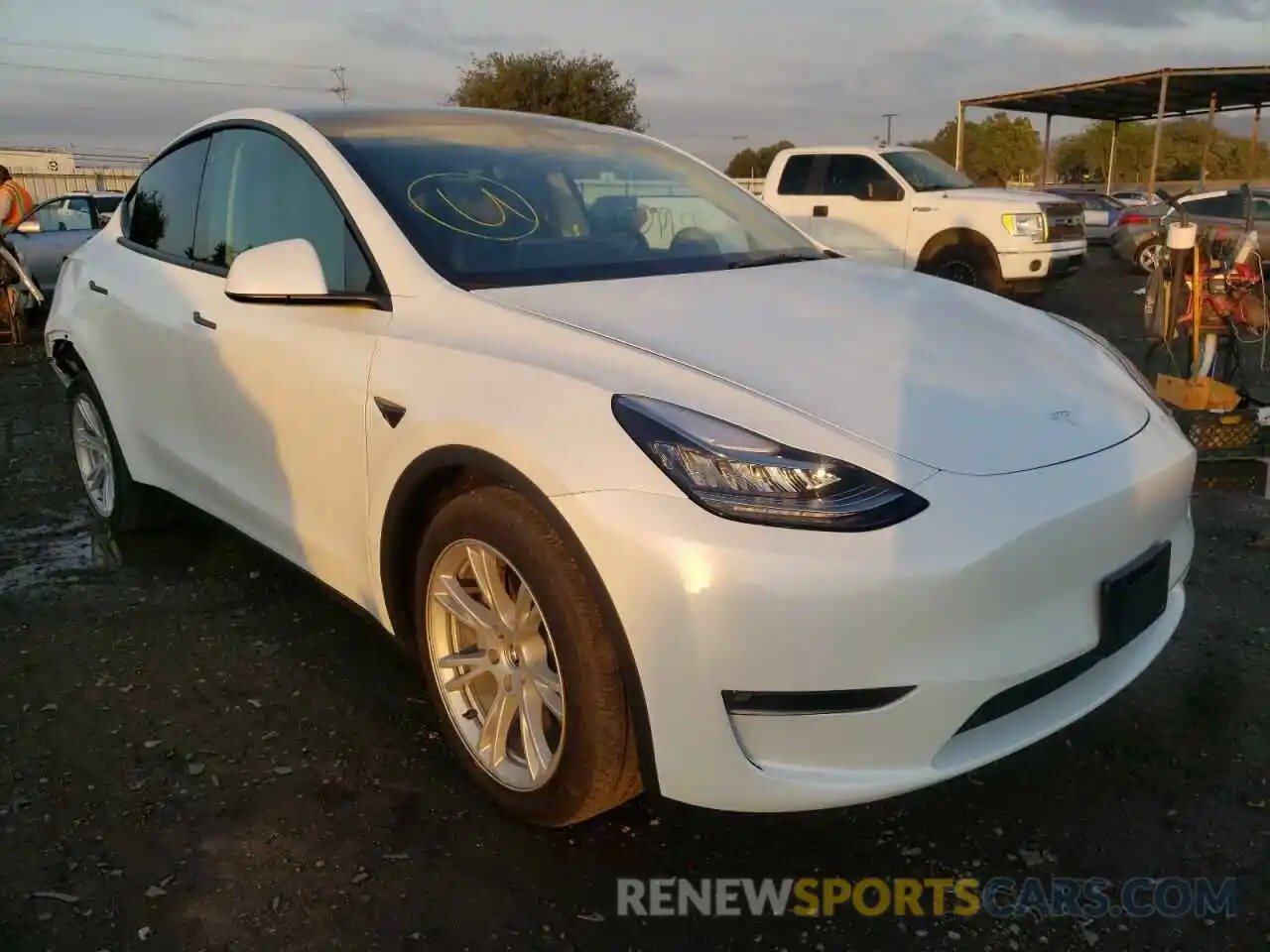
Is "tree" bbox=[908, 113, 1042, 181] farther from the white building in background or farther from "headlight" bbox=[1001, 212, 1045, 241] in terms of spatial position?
"headlight" bbox=[1001, 212, 1045, 241]

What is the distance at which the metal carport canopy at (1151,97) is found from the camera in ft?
72.2

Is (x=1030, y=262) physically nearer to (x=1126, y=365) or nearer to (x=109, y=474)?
(x=1126, y=365)

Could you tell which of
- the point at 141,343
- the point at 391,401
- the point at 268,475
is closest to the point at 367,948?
the point at 391,401

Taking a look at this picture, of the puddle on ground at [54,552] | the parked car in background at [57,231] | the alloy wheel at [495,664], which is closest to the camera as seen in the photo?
the alloy wheel at [495,664]

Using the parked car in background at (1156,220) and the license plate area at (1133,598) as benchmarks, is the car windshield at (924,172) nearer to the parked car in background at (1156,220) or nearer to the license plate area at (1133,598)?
the parked car in background at (1156,220)

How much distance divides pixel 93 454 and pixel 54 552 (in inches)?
18.0

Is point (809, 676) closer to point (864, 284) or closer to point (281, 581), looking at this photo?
point (864, 284)

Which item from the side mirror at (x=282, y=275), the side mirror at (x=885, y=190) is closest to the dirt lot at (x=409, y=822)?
the side mirror at (x=282, y=275)

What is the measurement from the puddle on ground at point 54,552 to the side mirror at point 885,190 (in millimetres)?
9088

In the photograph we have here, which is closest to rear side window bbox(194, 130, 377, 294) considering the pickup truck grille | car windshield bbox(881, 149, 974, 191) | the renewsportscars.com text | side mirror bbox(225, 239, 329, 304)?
side mirror bbox(225, 239, 329, 304)

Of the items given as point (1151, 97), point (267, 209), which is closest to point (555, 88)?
point (1151, 97)

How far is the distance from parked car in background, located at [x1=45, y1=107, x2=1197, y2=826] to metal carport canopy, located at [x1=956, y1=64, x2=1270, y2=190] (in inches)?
854

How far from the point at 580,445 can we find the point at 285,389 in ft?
3.93

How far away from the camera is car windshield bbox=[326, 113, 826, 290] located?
274 cm
